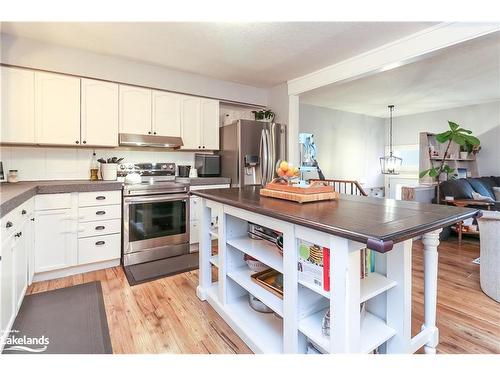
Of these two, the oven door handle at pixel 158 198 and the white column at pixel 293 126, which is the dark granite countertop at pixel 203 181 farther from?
the white column at pixel 293 126

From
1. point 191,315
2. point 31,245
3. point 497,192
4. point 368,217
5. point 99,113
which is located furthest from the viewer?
point 497,192

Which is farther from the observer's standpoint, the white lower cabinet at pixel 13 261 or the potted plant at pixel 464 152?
the potted plant at pixel 464 152

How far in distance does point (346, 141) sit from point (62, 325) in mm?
5887

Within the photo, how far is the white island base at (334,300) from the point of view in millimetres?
1080

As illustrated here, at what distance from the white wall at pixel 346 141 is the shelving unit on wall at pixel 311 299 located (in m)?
4.05

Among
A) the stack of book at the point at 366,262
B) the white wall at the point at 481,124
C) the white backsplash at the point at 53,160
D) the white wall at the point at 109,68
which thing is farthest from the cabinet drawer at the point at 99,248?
the white wall at the point at 481,124

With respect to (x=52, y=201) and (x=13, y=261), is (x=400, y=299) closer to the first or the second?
(x=13, y=261)

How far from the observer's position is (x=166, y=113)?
3533mm

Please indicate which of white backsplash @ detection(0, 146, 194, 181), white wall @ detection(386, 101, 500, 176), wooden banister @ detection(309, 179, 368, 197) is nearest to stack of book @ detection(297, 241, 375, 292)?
white backsplash @ detection(0, 146, 194, 181)

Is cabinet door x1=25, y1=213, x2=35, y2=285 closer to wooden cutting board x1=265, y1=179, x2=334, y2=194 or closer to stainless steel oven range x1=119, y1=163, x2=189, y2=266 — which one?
stainless steel oven range x1=119, y1=163, x2=189, y2=266

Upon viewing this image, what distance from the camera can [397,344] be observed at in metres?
1.38

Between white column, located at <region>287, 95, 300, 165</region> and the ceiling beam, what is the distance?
0.30m

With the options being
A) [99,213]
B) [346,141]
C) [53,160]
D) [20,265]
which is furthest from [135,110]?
[346,141]
